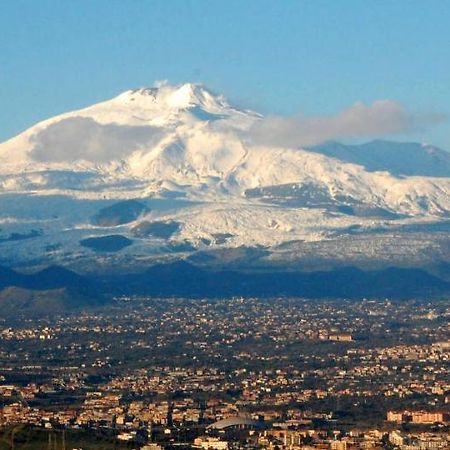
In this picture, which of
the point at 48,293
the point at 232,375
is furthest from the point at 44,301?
the point at 232,375

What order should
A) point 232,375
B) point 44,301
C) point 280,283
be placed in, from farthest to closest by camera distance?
point 280,283
point 44,301
point 232,375

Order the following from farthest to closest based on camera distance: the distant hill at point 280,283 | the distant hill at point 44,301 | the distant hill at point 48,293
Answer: the distant hill at point 280,283
the distant hill at point 48,293
the distant hill at point 44,301

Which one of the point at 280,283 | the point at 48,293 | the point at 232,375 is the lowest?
the point at 232,375

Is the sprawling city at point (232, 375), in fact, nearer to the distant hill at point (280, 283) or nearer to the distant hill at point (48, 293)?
the distant hill at point (48, 293)

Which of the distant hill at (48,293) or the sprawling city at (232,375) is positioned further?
the distant hill at (48,293)

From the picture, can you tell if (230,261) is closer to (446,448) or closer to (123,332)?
(123,332)

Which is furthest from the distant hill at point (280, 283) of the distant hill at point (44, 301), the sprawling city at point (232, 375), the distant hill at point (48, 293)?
the distant hill at point (44, 301)

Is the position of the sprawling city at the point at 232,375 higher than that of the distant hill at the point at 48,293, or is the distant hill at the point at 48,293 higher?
the distant hill at the point at 48,293

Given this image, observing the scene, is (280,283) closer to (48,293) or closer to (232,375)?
(48,293)

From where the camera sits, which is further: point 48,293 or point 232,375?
point 48,293

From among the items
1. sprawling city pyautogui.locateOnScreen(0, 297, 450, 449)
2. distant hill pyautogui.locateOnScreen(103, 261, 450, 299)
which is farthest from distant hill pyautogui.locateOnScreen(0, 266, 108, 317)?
distant hill pyautogui.locateOnScreen(103, 261, 450, 299)

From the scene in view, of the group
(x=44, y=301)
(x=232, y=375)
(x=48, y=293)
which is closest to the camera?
(x=232, y=375)
